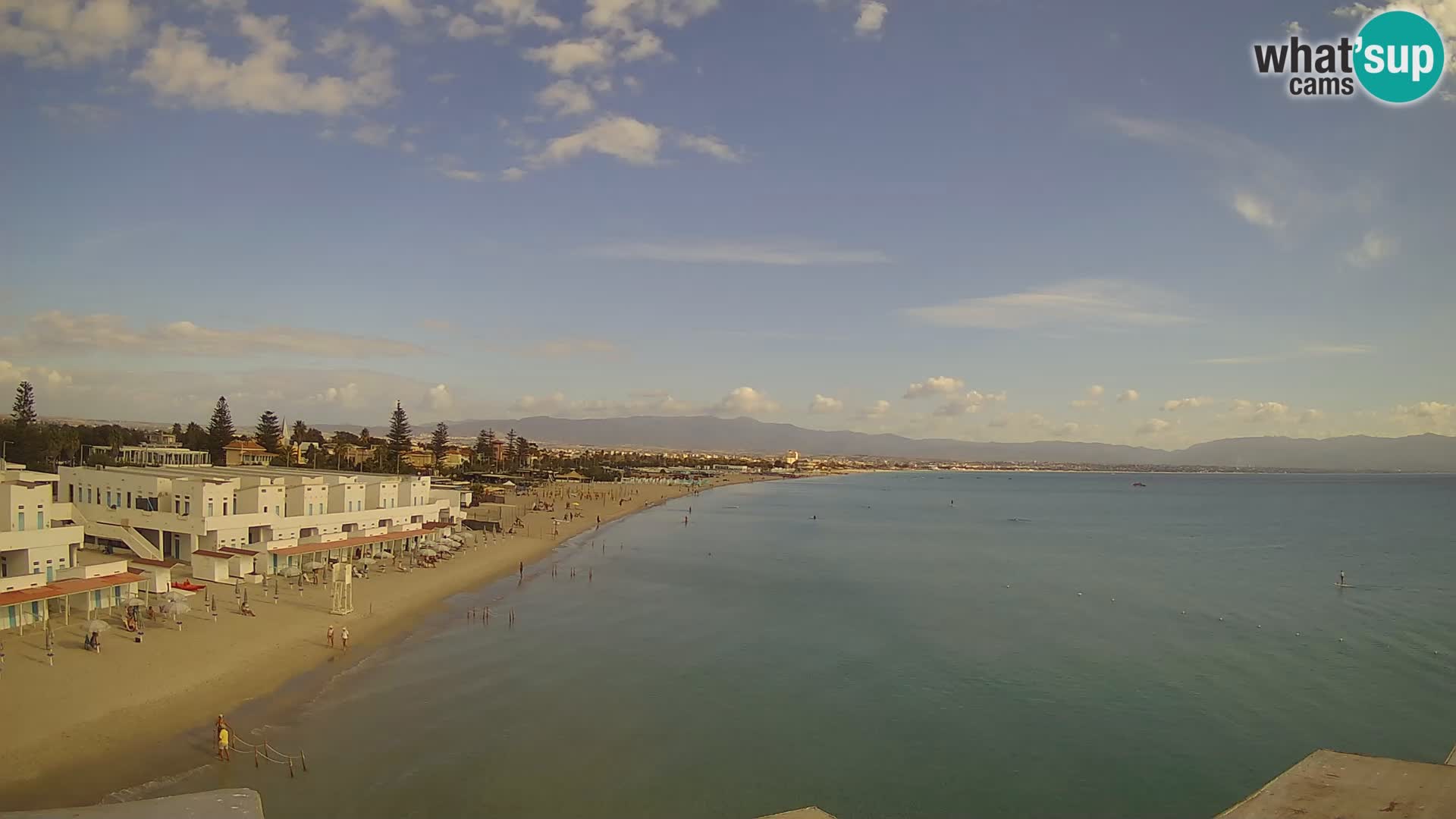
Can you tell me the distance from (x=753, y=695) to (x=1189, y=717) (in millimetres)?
10650

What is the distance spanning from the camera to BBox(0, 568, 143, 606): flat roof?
19.2 metres

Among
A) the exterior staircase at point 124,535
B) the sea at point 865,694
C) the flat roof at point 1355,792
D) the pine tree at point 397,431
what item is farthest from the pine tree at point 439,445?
the flat roof at point 1355,792

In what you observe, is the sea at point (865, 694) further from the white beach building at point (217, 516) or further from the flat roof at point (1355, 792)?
the white beach building at point (217, 516)

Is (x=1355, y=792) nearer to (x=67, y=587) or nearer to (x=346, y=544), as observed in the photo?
(x=67, y=587)

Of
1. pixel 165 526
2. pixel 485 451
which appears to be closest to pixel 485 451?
pixel 485 451

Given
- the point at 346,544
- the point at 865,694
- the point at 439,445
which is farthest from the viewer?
the point at 439,445

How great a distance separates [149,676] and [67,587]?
514cm

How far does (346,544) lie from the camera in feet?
105

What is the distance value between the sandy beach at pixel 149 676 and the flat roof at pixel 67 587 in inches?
33.2

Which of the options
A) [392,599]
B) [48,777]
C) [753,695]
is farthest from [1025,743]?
[392,599]

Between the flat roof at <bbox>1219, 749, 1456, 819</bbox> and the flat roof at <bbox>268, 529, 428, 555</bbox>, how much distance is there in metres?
29.1

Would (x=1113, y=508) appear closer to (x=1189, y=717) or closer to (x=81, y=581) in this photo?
(x=1189, y=717)

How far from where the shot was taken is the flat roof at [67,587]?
63.1ft

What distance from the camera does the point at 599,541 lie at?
5150 cm
